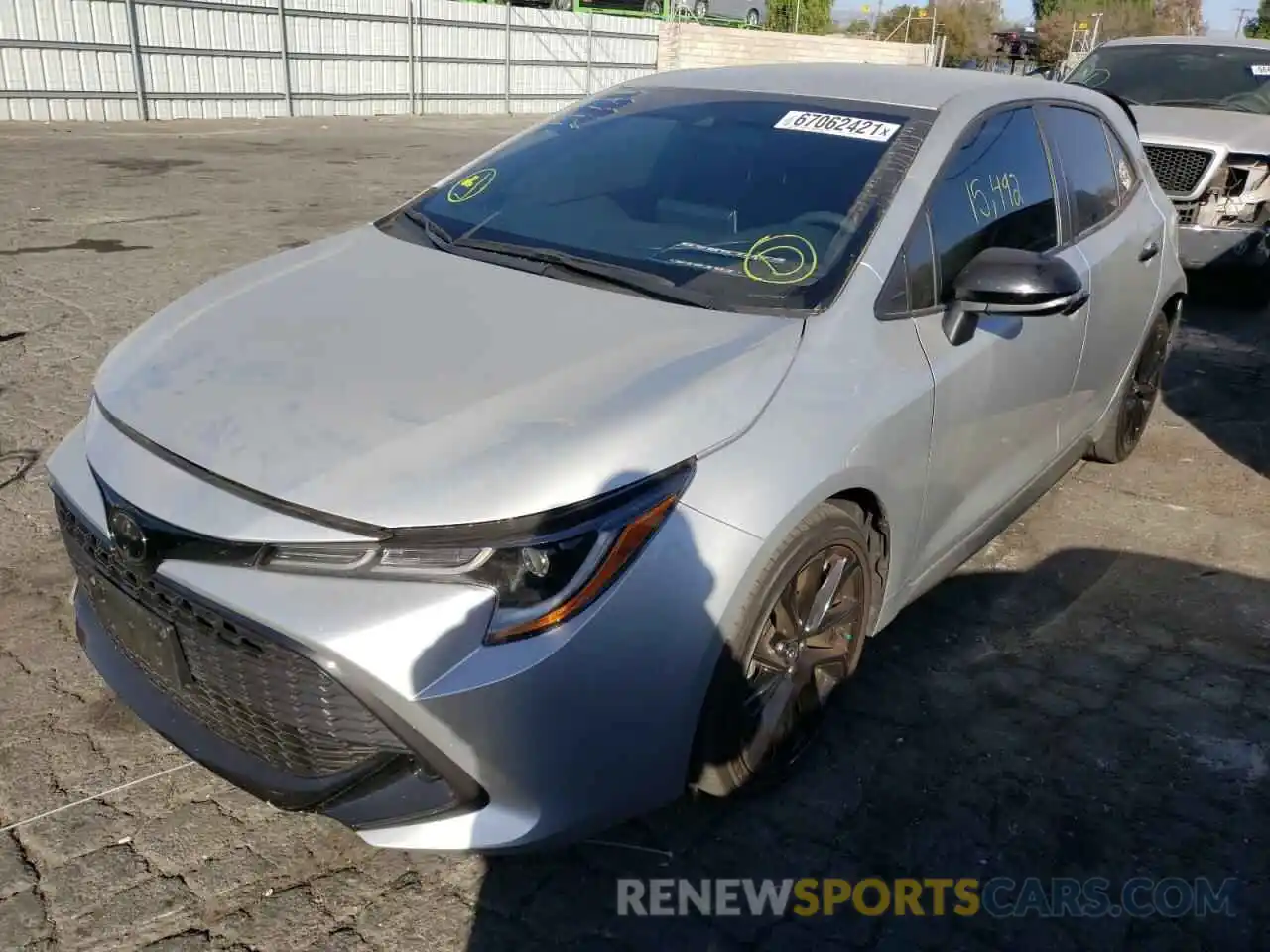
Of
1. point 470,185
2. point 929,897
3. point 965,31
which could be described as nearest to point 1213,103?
point 470,185

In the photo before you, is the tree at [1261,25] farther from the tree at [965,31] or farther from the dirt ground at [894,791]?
the dirt ground at [894,791]

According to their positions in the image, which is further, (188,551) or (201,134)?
(201,134)

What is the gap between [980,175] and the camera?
3232 mm

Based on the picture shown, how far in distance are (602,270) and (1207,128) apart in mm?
6723

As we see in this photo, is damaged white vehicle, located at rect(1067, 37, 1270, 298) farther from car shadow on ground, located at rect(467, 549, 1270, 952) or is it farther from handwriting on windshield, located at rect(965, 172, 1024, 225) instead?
handwriting on windshield, located at rect(965, 172, 1024, 225)

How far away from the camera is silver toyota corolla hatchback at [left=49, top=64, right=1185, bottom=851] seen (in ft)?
6.49

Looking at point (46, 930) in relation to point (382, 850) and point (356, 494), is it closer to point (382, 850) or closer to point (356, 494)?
point (382, 850)

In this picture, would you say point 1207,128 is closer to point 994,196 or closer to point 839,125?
point 994,196

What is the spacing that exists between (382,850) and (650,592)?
100 cm

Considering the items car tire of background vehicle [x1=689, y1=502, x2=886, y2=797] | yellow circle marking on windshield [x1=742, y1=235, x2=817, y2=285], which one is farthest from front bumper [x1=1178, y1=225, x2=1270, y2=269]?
car tire of background vehicle [x1=689, y1=502, x2=886, y2=797]

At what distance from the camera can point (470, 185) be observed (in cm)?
356

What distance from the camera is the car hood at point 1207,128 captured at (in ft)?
24.5

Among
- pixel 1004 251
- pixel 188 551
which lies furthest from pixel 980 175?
pixel 188 551

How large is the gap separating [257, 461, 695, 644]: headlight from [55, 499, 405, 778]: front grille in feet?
0.59
